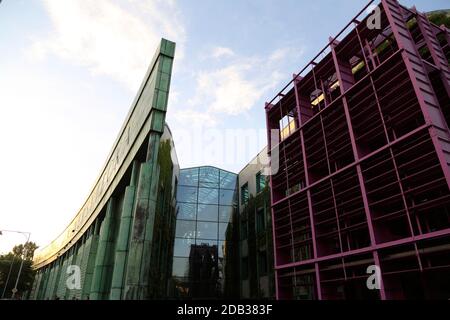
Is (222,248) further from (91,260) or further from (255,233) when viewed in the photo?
(91,260)

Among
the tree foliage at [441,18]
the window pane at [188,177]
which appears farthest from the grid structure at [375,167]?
the window pane at [188,177]

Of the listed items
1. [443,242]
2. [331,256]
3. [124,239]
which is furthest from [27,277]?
[443,242]

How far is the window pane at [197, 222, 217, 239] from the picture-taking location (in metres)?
30.6

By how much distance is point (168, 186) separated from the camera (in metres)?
25.7

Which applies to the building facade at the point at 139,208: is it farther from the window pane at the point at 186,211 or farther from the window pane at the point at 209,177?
the window pane at the point at 209,177

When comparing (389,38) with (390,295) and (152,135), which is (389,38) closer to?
(390,295)

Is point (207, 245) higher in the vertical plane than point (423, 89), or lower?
lower

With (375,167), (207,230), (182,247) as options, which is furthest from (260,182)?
(375,167)

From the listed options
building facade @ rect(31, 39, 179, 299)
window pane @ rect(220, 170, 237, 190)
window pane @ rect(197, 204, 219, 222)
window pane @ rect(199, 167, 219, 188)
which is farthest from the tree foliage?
window pane @ rect(197, 204, 219, 222)

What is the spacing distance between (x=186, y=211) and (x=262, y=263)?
31.8ft

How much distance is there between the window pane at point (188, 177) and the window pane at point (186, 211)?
2.36m

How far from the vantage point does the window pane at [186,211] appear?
30984 millimetres

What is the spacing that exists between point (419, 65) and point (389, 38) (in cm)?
296

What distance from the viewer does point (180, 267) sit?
28750 millimetres
